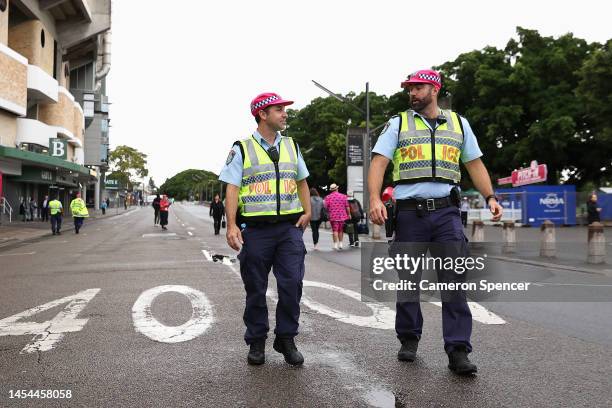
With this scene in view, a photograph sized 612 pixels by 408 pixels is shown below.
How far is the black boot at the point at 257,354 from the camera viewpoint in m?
4.08

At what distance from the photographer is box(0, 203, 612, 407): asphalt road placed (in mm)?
3410

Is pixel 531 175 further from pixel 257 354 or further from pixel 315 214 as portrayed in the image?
pixel 257 354

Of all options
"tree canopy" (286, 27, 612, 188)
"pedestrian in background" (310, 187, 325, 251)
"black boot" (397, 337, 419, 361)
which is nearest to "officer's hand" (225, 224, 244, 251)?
"black boot" (397, 337, 419, 361)

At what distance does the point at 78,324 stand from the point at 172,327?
1001mm

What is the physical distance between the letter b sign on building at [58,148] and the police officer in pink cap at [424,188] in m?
38.0

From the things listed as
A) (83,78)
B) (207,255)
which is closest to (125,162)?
(83,78)

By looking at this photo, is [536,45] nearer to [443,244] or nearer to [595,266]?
[595,266]

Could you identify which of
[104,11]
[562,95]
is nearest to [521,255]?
[562,95]

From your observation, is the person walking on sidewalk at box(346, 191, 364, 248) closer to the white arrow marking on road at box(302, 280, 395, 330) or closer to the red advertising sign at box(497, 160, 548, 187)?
the white arrow marking on road at box(302, 280, 395, 330)

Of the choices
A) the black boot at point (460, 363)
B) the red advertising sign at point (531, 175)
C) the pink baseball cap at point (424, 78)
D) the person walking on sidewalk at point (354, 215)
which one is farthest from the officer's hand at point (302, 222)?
the red advertising sign at point (531, 175)

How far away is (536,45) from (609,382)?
1633 inches

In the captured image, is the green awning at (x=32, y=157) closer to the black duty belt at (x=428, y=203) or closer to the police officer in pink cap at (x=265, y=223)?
the police officer in pink cap at (x=265, y=223)

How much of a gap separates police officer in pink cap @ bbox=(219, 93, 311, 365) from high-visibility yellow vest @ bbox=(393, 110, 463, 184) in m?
0.85

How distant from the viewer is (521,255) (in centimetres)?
1350
